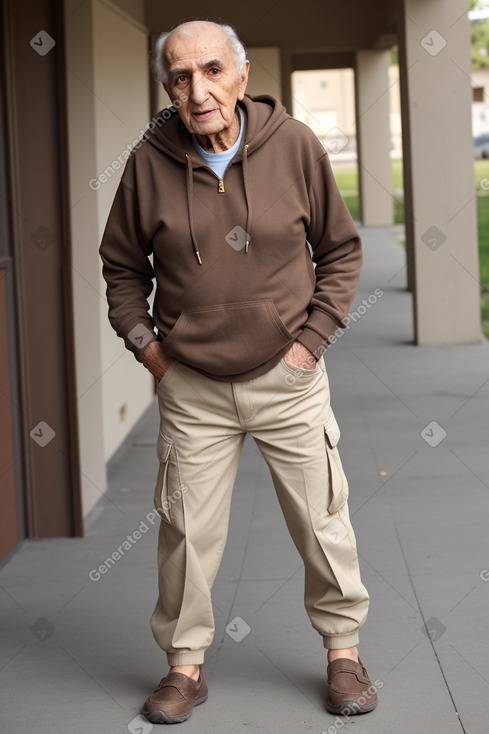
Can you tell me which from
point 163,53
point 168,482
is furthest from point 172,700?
point 163,53

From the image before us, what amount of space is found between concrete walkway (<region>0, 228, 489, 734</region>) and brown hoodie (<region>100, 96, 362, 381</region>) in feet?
3.40

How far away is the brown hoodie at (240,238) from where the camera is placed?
124 inches

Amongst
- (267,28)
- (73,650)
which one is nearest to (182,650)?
(73,650)

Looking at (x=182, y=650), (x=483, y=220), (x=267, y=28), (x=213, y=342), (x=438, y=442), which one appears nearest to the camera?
(x=213, y=342)

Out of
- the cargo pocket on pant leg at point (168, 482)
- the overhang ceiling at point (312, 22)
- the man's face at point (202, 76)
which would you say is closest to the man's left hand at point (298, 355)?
the cargo pocket on pant leg at point (168, 482)

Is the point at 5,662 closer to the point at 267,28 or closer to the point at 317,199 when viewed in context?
the point at 317,199

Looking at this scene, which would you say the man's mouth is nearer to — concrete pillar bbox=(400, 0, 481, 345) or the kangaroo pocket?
the kangaroo pocket

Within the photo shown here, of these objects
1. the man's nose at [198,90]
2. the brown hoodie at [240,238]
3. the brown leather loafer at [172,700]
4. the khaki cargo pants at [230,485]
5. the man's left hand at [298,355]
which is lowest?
the brown leather loafer at [172,700]

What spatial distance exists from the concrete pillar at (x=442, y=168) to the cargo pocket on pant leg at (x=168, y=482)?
23.0 feet

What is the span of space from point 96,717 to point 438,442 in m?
3.82

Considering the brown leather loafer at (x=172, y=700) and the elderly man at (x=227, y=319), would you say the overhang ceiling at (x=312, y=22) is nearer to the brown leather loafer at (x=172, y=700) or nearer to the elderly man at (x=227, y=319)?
the elderly man at (x=227, y=319)

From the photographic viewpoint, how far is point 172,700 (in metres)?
3.33

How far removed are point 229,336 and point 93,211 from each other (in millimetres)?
2650

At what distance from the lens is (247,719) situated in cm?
334
